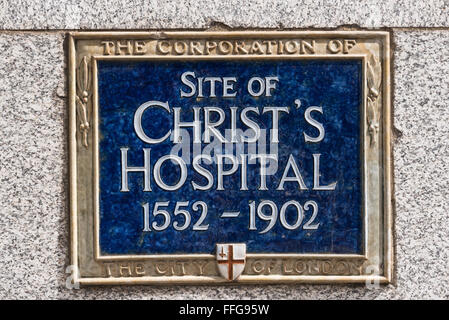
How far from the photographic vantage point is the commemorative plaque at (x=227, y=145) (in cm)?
479

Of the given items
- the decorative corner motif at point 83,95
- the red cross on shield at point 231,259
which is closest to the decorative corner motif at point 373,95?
the red cross on shield at point 231,259

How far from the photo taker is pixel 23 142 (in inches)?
→ 189

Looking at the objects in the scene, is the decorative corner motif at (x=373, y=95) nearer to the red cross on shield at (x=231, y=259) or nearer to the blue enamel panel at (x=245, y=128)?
the blue enamel panel at (x=245, y=128)

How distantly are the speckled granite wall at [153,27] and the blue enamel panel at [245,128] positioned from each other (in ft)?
0.66

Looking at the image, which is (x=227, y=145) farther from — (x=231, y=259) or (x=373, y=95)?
(x=373, y=95)

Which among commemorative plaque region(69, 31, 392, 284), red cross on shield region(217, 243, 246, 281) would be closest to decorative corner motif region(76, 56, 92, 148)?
commemorative plaque region(69, 31, 392, 284)

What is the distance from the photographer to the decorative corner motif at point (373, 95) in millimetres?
4793

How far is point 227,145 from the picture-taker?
15.8 feet

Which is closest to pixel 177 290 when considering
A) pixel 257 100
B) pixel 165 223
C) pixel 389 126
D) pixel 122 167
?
pixel 165 223

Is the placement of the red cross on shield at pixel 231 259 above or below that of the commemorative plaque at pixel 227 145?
below

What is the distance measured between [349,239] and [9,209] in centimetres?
170

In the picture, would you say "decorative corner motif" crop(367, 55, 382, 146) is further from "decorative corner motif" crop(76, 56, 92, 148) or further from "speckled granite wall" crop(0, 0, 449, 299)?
"decorative corner motif" crop(76, 56, 92, 148)

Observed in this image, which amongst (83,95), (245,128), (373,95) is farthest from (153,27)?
(373,95)
